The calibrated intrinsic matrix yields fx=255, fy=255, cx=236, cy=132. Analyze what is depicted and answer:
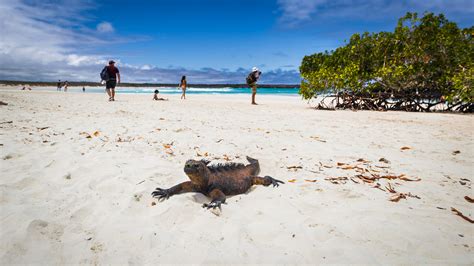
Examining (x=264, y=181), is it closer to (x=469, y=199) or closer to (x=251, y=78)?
(x=469, y=199)

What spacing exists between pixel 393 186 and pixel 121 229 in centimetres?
354

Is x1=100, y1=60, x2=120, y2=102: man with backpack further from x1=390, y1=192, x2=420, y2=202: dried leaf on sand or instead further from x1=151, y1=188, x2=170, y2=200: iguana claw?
x1=390, y1=192, x2=420, y2=202: dried leaf on sand

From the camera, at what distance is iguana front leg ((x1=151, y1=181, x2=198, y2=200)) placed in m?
3.16

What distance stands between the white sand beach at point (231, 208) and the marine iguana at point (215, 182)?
0.37 ft

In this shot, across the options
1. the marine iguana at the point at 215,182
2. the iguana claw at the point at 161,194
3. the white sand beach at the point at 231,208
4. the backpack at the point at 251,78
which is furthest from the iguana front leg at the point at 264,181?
the backpack at the point at 251,78

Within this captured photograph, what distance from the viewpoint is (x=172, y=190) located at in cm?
324

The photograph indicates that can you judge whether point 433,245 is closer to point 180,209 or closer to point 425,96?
point 180,209

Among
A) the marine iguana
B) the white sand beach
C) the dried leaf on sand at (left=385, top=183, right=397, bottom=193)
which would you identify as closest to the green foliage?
the white sand beach

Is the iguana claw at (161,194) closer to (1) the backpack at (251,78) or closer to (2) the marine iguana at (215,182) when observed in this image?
(2) the marine iguana at (215,182)

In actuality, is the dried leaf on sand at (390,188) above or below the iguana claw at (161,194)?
above

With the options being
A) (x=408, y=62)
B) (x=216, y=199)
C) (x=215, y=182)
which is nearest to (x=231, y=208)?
(x=216, y=199)

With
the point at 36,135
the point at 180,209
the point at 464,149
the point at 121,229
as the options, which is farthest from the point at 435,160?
the point at 36,135

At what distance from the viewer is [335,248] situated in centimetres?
224

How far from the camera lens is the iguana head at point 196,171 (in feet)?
10.1
